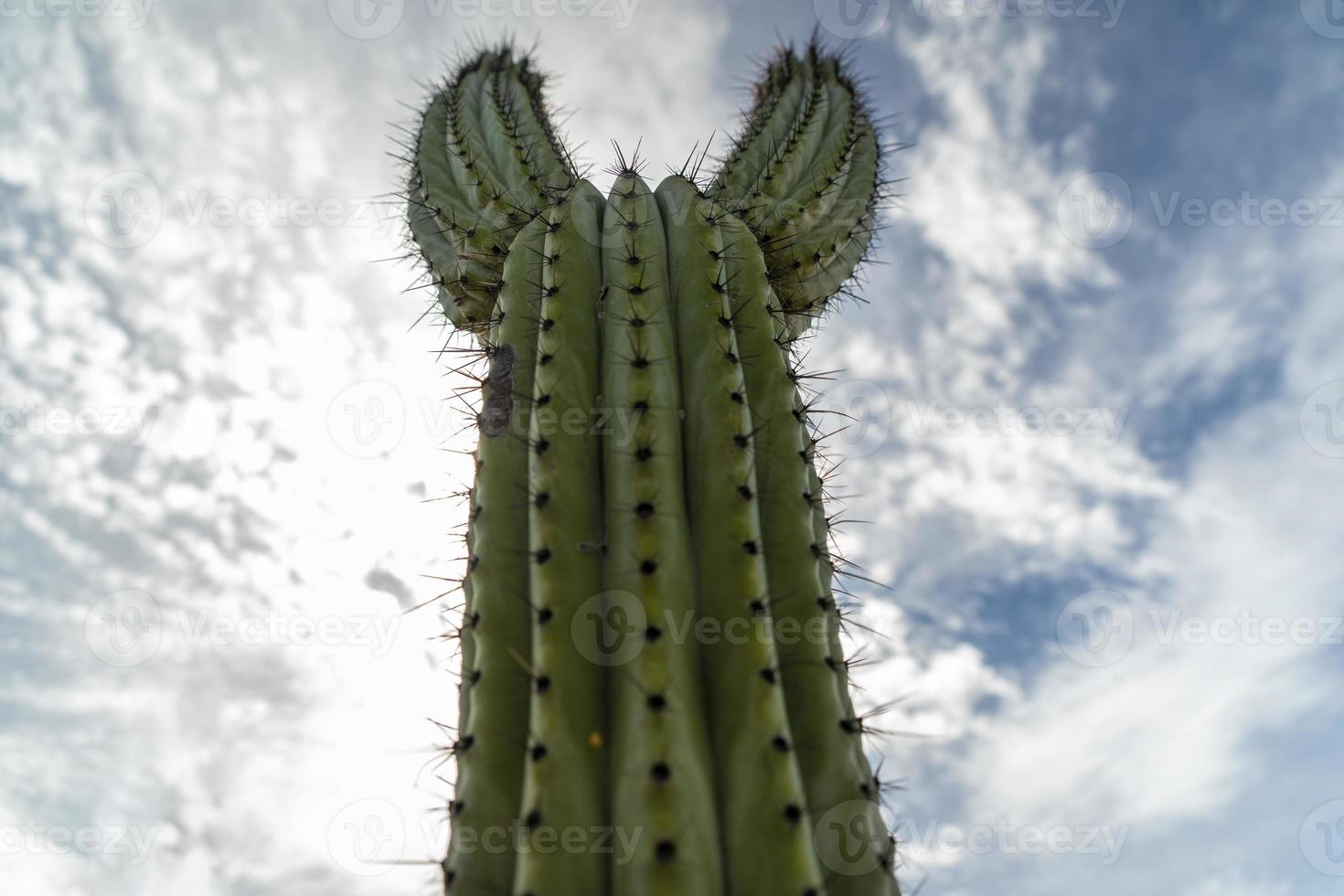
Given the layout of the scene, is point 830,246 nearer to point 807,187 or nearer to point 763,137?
point 807,187

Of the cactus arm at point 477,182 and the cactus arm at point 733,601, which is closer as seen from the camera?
the cactus arm at point 733,601

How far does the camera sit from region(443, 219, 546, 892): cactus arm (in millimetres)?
2273

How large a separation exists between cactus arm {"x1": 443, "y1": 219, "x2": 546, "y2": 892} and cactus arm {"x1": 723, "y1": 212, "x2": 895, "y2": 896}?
3.03 feet

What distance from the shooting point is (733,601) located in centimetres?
252

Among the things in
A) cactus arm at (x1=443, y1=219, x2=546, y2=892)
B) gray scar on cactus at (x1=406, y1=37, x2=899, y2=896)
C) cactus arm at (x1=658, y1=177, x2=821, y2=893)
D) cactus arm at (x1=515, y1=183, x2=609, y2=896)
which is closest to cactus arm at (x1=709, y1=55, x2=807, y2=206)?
gray scar on cactus at (x1=406, y1=37, x2=899, y2=896)

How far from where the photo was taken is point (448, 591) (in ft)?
11.2

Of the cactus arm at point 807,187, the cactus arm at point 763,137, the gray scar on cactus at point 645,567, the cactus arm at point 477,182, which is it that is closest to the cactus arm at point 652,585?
the gray scar on cactus at point 645,567

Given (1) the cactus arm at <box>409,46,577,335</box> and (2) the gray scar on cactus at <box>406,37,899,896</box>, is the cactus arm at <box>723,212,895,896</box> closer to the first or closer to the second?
(2) the gray scar on cactus at <box>406,37,899,896</box>

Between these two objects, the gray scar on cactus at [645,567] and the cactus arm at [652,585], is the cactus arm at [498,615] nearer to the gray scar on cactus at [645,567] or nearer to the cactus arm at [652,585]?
the gray scar on cactus at [645,567]

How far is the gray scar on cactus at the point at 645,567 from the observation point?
7.09ft

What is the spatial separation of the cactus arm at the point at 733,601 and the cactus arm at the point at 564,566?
38cm

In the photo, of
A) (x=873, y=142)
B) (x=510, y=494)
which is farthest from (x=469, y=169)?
(x=873, y=142)

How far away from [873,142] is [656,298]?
233 cm

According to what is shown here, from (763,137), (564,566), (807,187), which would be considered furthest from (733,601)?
(763,137)
